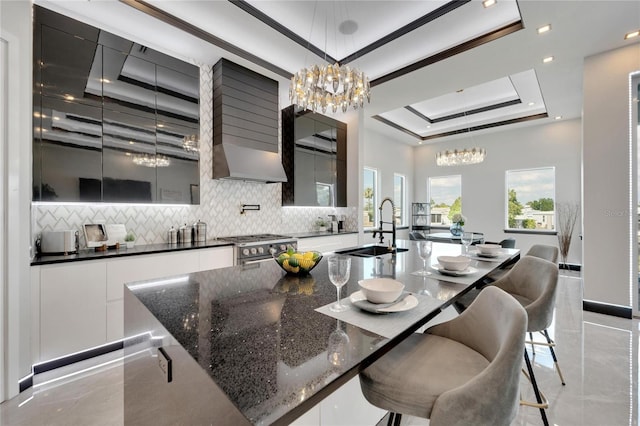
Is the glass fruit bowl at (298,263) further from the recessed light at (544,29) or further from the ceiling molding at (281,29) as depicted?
the recessed light at (544,29)

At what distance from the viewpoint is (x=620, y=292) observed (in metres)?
3.35

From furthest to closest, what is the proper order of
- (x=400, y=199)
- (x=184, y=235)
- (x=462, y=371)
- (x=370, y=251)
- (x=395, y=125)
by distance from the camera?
(x=400, y=199) < (x=395, y=125) < (x=184, y=235) < (x=370, y=251) < (x=462, y=371)

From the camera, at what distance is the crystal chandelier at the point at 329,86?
229 cm

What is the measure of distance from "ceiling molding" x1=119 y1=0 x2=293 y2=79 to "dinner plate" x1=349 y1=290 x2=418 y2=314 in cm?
322

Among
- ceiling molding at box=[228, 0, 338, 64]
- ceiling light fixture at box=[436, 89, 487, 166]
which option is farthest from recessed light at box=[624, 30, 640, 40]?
ceiling molding at box=[228, 0, 338, 64]

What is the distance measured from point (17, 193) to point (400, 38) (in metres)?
3.90

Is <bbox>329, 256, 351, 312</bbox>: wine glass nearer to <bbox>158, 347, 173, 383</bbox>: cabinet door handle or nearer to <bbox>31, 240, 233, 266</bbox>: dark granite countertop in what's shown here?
<bbox>158, 347, 173, 383</bbox>: cabinet door handle

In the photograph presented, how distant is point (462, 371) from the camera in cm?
101

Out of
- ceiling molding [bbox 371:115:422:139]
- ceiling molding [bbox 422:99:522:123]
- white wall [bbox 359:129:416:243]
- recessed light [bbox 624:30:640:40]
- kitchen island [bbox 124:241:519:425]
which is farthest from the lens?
white wall [bbox 359:129:416:243]

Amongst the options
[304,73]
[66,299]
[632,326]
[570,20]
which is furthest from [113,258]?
[632,326]

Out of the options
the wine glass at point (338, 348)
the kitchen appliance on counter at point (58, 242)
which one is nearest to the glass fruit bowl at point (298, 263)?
the wine glass at point (338, 348)

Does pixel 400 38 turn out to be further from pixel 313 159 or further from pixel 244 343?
pixel 244 343

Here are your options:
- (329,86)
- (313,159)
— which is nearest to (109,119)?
(329,86)

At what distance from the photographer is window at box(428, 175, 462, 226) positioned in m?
7.43
